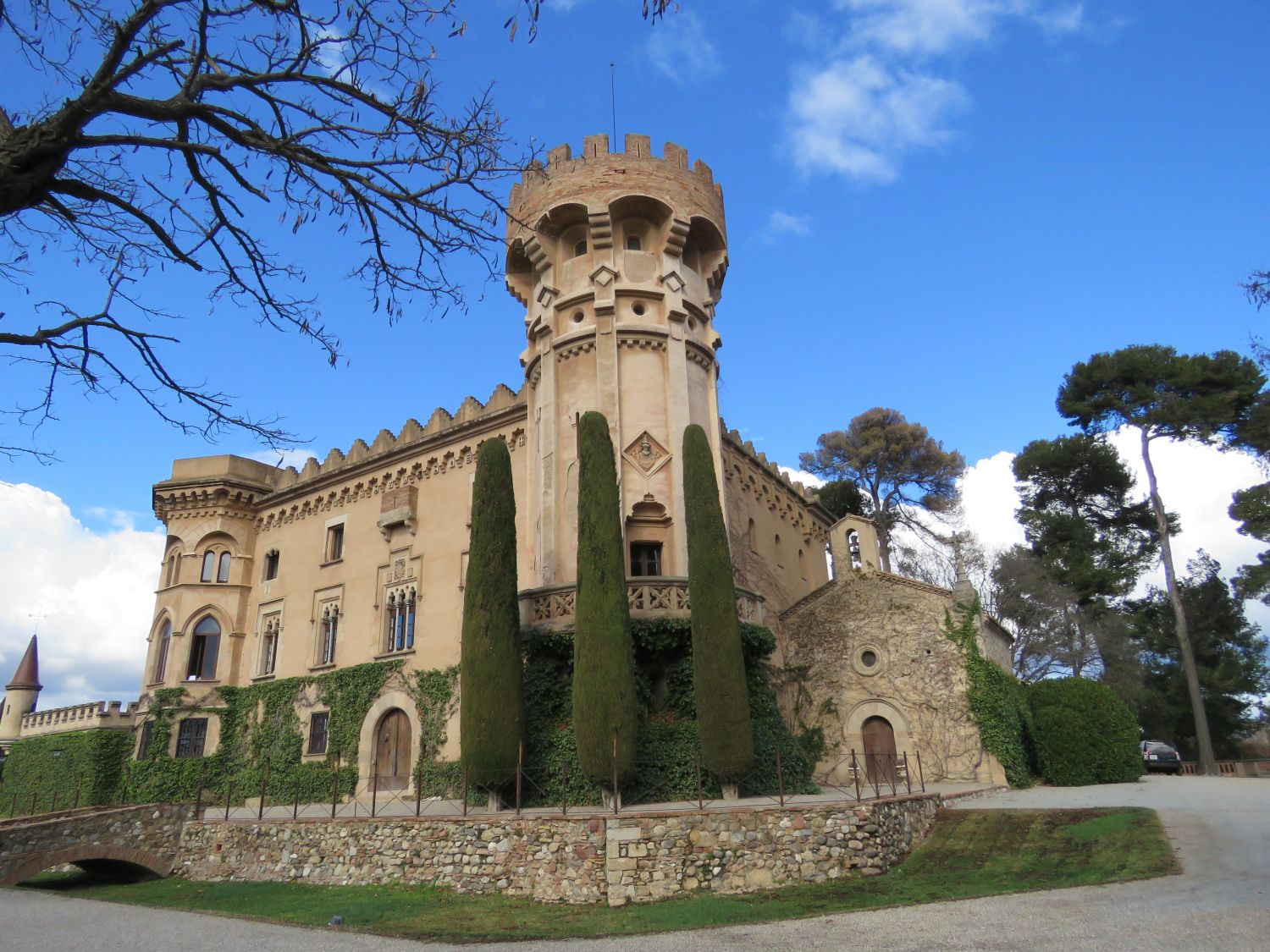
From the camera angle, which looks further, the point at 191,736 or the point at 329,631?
the point at 191,736

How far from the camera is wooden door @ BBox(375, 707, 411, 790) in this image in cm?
2252

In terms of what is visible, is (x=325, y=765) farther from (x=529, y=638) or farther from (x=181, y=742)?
(x=529, y=638)

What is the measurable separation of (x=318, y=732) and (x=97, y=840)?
890 centimetres

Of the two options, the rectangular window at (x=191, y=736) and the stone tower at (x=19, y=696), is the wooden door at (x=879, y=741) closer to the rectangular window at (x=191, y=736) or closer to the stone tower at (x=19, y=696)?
the rectangular window at (x=191, y=736)

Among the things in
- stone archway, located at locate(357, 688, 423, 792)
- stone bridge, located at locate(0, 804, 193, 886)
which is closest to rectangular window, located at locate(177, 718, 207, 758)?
stone archway, located at locate(357, 688, 423, 792)

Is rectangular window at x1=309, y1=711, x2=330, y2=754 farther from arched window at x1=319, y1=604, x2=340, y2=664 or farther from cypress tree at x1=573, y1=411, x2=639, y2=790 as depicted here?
cypress tree at x1=573, y1=411, x2=639, y2=790

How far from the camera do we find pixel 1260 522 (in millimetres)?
28359

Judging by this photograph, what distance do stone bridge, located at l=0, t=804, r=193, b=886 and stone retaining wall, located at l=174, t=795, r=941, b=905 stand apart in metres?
5.69

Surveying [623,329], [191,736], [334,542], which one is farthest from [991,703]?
[191,736]

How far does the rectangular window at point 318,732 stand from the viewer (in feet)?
81.0

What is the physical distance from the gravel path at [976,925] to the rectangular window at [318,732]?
11755mm

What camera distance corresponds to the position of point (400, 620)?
81.4 feet

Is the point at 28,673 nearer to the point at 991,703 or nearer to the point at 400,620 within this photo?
the point at 400,620

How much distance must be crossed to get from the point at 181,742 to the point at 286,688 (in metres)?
4.33
